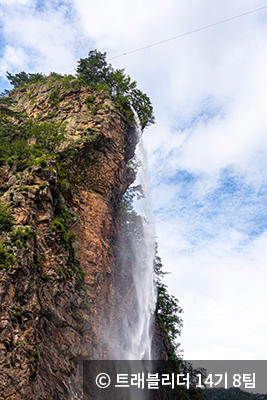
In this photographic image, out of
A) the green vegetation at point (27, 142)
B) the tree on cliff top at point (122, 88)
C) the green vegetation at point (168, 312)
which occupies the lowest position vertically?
the green vegetation at point (168, 312)

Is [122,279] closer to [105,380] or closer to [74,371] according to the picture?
[105,380]

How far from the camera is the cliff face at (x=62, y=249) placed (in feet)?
38.8

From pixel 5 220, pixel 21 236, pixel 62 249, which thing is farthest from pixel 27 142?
pixel 21 236

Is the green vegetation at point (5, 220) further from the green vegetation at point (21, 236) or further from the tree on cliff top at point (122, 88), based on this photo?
the tree on cliff top at point (122, 88)

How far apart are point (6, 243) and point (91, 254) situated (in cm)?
637

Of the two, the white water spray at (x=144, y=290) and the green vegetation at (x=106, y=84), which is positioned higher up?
the green vegetation at (x=106, y=84)

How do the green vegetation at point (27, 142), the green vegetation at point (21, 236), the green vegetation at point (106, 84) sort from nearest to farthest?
the green vegetation at point (21, 236)
the green vegetation at point (27, 142)
the green vegetation at point (106, 84)

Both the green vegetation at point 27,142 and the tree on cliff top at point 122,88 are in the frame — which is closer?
the green vegetation at point 27,142

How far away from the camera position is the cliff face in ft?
38.8

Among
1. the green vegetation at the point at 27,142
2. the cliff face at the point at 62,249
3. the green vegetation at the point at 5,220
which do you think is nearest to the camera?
the cliff face at the point at 62,249

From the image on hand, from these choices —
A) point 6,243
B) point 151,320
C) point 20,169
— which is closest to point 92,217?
point 20,169

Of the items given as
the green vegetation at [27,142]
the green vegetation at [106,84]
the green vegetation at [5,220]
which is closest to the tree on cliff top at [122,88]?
the green vegetation at [106,84]

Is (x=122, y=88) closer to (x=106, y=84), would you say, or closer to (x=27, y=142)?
(x=106, y=84)

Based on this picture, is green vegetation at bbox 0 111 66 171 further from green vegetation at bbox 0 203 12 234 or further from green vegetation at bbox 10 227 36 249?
green vegetation at bbox 10 227 36 249
